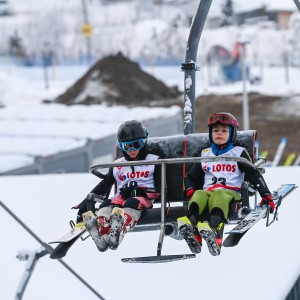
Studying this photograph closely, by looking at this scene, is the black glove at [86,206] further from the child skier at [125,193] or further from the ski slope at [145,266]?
the ski slope at [145,266]

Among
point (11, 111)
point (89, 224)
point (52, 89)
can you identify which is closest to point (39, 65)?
point (52, 89)

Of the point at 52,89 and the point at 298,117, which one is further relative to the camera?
the point at 52,89

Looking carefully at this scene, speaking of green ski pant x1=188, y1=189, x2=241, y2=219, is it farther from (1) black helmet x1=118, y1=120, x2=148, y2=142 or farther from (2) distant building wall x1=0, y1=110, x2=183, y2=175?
(2) distant building wall x1=0, y1=110, x2=183, y2=175

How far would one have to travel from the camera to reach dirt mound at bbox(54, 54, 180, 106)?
44.4 metres

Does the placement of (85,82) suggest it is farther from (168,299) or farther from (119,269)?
(168,299)

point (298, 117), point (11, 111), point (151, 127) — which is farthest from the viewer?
point (298, 117)

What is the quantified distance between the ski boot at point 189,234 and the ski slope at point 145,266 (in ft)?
34.2

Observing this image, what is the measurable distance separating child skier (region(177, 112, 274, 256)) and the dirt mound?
120ft

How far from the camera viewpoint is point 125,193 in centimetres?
705

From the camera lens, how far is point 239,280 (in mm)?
18375

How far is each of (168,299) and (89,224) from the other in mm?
12170

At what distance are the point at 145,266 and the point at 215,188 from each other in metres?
14.9

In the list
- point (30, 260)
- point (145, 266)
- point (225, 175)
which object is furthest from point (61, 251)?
point (145, 266)

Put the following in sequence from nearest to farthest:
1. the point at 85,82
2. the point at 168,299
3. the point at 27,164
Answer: the point at 168,299
the point at 27,164
the point at 85,82
